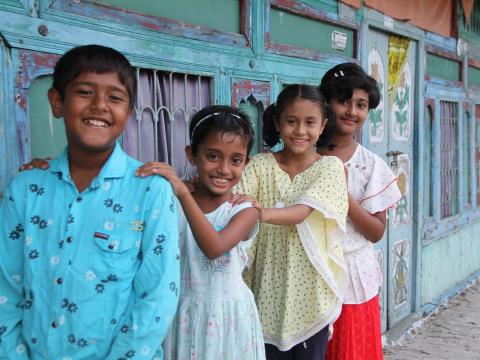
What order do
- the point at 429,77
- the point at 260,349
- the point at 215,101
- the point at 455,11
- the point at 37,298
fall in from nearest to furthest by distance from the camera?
the point at 37,298
the point at 260,349
the point at 215,101
the point at 429,77
the point at 455,11

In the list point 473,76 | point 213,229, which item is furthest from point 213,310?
point 473,76

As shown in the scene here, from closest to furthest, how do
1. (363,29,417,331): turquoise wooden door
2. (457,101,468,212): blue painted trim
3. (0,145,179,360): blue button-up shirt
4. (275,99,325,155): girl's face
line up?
(0,145,179,360): blue button-up shirt, (275,99,325,155): girl's face, (363,29,417,331): turquoise wooden door, (457,101,468,212): blue painted trim

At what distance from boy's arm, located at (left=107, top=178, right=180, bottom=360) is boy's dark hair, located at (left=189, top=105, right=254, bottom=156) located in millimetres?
386

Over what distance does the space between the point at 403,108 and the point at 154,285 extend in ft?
12.3

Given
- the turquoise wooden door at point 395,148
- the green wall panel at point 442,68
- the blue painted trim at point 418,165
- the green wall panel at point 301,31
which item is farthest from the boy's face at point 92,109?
the green wall panel at point 442,68

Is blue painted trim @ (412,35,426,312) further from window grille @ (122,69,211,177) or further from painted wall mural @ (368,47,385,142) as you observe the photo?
window grille @ (122,69,211,177)

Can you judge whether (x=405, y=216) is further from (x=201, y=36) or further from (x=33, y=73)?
(x=33, y=73)

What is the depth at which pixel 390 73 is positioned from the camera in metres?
4.52

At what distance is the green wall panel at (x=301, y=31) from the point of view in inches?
122

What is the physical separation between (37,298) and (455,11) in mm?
5452

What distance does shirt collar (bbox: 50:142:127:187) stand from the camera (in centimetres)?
149

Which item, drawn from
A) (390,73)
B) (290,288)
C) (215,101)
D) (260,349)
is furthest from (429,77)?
(260,349)

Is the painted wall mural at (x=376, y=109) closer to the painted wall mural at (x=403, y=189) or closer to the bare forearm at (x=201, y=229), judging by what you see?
the painted wall mural at (x=403, y=189)

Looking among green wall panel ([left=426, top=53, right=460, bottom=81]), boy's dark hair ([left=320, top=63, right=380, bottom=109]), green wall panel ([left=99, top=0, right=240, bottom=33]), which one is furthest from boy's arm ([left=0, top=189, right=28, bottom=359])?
green wall panel ([left=426, top=53, right=460, bottom=81])
